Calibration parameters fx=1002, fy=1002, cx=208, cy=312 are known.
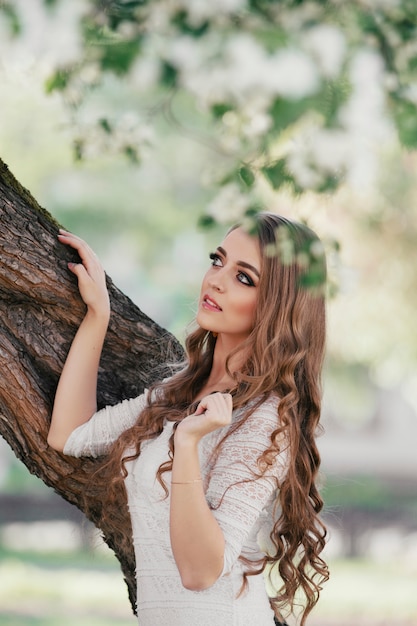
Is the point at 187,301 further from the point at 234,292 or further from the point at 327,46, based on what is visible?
the point at 327,46

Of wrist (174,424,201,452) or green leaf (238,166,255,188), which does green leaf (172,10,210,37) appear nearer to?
green leaf (238,166,255,188)

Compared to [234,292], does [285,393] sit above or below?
below

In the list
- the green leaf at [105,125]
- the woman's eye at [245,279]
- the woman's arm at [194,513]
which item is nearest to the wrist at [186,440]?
the woman's arm at [194,513]

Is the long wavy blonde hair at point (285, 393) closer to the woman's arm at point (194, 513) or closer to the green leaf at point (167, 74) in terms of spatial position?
the woman's arm at point (194, 513)

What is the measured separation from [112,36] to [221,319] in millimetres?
989

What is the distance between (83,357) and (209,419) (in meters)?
0.66

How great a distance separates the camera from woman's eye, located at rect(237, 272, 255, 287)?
2.90 m

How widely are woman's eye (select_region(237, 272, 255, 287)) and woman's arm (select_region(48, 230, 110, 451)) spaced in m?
0.42

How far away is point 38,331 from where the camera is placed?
300 centimetres

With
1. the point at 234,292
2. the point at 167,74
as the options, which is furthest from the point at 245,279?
the point at 167,74

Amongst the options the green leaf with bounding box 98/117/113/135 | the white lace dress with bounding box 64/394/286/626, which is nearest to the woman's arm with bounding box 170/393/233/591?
the white lace dress with bounding box 64/394/286/626

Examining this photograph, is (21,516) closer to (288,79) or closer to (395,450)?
(395,450)

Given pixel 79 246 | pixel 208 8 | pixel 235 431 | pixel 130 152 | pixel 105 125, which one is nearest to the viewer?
pixel 208 8

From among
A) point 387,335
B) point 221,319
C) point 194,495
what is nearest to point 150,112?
point 221,319
